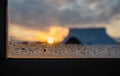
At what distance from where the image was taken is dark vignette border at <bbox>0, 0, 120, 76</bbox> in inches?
43.5

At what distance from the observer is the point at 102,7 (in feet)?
4.04

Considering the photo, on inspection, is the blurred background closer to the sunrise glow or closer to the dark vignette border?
the sunrise glow

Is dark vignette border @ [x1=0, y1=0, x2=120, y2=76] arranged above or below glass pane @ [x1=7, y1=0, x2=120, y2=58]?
below

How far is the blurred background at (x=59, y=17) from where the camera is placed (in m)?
1.21

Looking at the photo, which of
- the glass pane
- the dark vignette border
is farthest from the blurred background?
the dark vignette border

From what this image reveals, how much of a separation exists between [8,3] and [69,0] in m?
0.33

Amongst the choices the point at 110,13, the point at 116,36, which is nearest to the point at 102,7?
the point at 110,13

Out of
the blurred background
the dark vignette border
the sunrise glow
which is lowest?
the dark vignette border

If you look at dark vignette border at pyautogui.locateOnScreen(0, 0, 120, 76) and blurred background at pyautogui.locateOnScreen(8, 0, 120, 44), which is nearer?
dark vignette border at pyautogui.locateOnScreen(0, 0, 120, 76)

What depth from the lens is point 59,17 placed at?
1.22 metres
